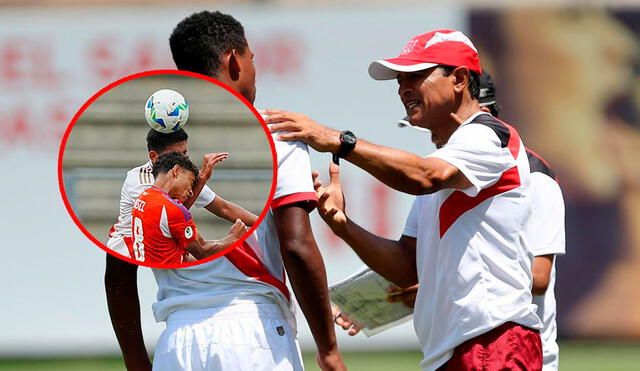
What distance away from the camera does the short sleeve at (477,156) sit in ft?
12.9

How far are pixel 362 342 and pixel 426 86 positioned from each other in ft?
24.5

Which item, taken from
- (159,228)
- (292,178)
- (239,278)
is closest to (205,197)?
(159,228)

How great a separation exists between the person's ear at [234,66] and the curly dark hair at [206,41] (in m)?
0.02

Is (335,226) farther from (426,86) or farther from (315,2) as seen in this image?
(315,2)

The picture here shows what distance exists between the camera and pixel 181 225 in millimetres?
3662

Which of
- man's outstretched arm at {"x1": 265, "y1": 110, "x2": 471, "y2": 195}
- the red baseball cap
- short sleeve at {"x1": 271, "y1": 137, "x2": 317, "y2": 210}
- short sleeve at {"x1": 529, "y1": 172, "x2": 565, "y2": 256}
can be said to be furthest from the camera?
short sleeve at {"x1": 529, "y1": 172, "x2": 565, "y2": 256}

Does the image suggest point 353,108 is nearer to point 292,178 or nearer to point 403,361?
point 403,361

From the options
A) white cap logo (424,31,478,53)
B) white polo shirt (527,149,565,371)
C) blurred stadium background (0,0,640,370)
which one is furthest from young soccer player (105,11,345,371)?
blurred stadium background (0,0,640,370)

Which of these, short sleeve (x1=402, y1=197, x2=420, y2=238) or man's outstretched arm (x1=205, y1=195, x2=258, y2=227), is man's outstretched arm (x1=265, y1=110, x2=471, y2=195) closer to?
man's outstretched arm (x1=205, y1=195, x2=258, y2=227)

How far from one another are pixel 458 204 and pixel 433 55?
0.56 m

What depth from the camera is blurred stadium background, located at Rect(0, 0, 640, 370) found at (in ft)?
38.1

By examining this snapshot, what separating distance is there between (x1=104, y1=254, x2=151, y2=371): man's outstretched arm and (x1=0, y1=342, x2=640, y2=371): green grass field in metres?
5.98

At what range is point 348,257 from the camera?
11648 mm

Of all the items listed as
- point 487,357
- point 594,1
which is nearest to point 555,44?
point 594,1
